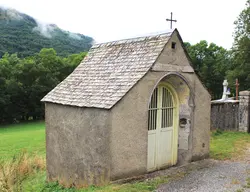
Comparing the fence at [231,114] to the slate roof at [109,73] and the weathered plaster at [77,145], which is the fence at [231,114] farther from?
the weathered plaster at [77,145]

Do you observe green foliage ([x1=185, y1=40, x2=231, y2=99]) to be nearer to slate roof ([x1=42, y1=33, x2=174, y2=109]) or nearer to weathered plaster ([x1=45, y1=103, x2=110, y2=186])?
slate roof ([x1=42, y1=33, x2=174, y2=109])

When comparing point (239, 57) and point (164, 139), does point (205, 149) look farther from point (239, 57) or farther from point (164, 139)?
point (239, 57)

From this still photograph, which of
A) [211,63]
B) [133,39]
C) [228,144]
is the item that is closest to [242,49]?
[211,63]

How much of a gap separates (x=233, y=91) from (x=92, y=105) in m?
33.4

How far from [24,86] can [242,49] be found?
27.3 m

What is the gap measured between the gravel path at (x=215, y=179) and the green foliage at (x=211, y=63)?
34343mm

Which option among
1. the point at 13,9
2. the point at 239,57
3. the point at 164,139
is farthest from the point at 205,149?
the point at 13,9

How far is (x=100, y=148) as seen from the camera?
7852 millimetres

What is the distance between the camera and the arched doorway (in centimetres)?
934

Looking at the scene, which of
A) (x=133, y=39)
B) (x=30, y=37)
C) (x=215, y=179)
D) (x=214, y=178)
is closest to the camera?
(x=215, y=179)

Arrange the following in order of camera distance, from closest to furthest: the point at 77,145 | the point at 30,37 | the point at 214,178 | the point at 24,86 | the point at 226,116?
1. the point at 214,178
2. the point at 77,145
3. the point at 226,116
4. the point at 24,86
5. the point at 30,37

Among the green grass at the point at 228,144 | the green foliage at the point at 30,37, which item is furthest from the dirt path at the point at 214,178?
the green foliage at the point at 30,37

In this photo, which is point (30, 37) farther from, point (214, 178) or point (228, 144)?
point (214, 178)

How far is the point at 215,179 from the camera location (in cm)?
823
